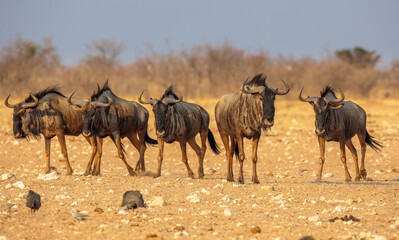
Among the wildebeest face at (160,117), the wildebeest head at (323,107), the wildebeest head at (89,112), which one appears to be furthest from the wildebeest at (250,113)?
the wildebeest head at (89,112)

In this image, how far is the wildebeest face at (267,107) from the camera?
10.6 m

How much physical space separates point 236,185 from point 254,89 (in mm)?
1710

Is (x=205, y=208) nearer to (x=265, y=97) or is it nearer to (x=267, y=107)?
(x=267, y=107)

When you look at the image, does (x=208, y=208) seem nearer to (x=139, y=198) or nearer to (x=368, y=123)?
(x=139, y=198)

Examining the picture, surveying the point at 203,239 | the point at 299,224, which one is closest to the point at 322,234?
the point at 299,224

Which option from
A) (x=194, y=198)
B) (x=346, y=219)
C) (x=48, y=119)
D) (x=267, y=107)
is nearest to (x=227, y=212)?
(x=194, y=198)

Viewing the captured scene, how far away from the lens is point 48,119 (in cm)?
1277

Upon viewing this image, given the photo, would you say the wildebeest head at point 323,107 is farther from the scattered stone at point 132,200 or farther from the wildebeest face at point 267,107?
the scattered stone at point 132,200

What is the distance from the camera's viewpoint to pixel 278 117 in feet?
Answer: 78.5

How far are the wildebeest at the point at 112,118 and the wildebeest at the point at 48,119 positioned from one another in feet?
1.78

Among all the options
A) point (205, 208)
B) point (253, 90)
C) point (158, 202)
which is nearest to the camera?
point (205, 208)

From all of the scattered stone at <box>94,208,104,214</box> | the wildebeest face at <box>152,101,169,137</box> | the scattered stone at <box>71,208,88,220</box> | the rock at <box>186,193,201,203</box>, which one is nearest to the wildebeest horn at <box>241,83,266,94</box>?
the wildebeest face at <box>152,101,169,137</box>

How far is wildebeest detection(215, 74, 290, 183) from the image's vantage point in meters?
10.8

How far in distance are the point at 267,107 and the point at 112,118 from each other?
3210 millimetres
